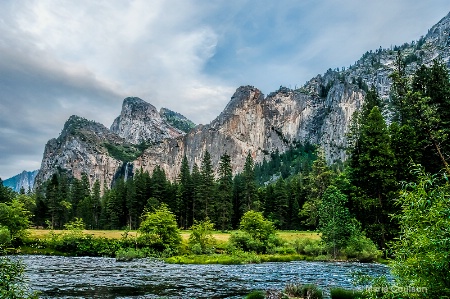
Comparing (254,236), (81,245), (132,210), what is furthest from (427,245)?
(132,210)

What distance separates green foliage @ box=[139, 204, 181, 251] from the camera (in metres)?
54.8

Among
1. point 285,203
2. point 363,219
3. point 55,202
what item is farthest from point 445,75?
point 55,202

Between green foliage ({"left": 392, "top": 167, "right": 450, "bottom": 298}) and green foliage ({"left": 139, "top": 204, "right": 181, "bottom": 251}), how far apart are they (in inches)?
1909

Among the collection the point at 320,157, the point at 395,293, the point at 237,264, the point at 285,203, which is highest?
the point at 320,157

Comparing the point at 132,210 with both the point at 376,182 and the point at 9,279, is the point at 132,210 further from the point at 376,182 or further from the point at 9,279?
the point at 9,279

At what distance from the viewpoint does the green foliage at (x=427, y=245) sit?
7.57m

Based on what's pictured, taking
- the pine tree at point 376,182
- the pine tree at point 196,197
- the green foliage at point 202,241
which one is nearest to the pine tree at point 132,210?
the pine tree at point 196,197

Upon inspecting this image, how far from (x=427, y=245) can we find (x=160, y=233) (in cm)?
5092

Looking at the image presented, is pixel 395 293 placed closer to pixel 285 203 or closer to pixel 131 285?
pixel 131 285

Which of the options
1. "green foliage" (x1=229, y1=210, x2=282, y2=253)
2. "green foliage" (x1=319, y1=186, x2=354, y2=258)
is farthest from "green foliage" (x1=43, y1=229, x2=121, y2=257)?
"green foliage" (x1=319, y1=186, x2=354, y2=258)

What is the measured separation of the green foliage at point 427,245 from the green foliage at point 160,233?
1909 inches

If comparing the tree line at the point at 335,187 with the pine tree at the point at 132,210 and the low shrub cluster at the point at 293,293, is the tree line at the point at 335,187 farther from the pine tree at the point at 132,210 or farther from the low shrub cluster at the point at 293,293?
the low shrub cluster at the point at 293,293

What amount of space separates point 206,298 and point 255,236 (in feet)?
118

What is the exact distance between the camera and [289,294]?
1845cm
